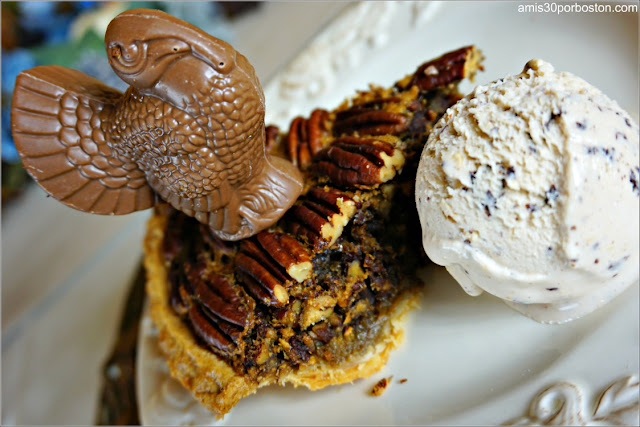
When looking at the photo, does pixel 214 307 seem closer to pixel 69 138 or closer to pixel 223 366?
pixel 223 366

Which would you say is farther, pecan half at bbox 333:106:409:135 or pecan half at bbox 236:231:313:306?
pecan half at bbox 333:106:409:135

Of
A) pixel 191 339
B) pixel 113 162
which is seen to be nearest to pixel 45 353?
pixel 191 339

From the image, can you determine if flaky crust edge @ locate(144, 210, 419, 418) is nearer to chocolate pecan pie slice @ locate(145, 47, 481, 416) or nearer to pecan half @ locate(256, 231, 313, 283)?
chocolate pecan pie slice @ locate(145, 47, 481, 416)

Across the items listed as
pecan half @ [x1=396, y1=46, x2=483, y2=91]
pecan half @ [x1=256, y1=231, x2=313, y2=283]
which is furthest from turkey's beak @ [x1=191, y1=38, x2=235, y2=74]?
pecan half @ [x1=396, y1=46, x2=483, y2=91]

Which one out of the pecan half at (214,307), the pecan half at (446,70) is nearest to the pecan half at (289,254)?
the pecan half at (214,307)

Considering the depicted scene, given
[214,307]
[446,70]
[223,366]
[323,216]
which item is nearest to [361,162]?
[323,216]

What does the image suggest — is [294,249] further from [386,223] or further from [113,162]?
[113,162]

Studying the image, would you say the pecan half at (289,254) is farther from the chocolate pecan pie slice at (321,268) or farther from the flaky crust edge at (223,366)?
the flaky crust edge at (223,366)
